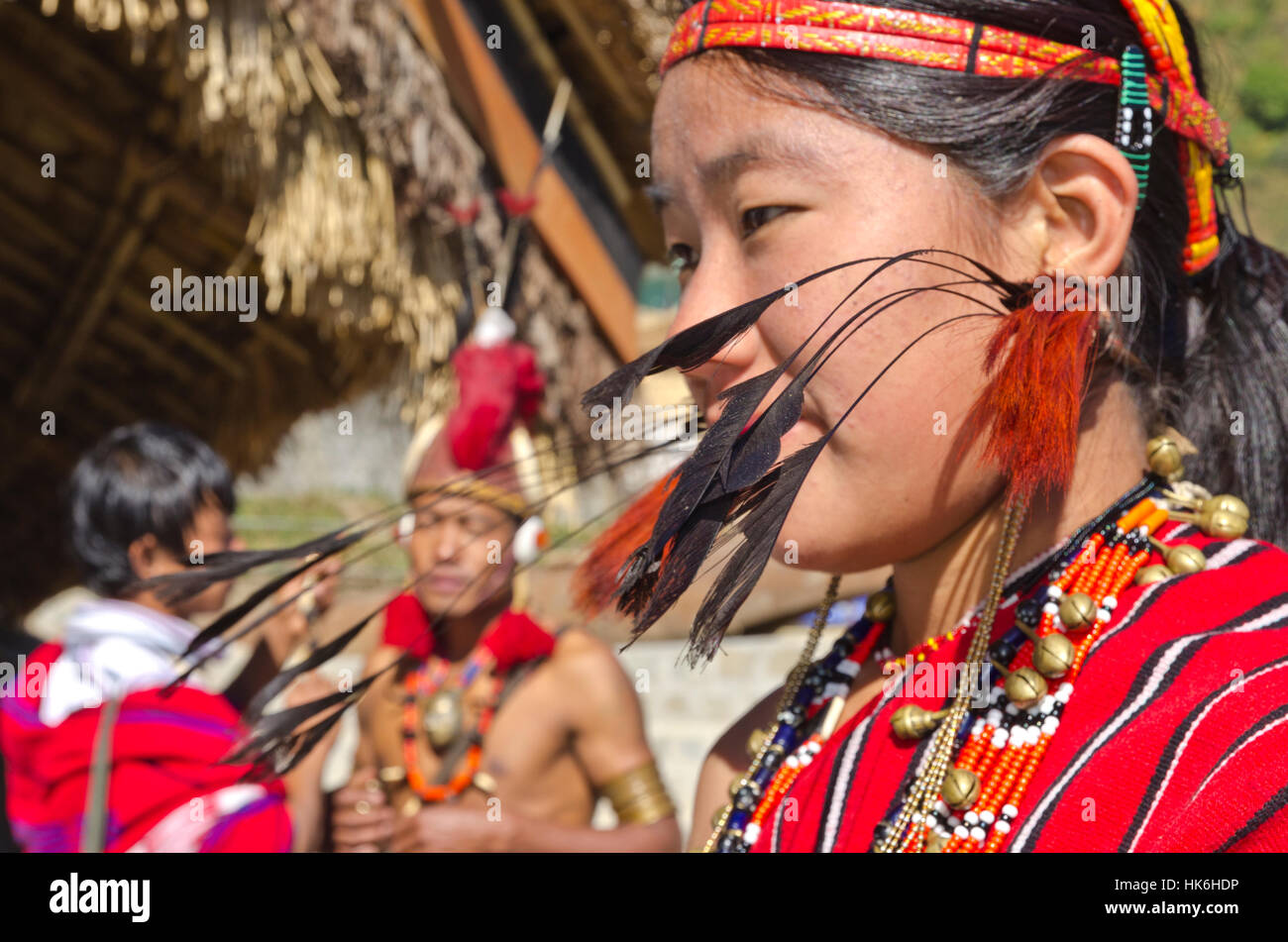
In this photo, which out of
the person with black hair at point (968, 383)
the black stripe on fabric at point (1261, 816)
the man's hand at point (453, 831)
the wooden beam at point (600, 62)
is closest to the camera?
the black stripe on fabric at point (1261, 816)

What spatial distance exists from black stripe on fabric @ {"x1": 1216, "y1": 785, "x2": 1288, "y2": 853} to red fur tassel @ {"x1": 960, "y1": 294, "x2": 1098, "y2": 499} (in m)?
0.33

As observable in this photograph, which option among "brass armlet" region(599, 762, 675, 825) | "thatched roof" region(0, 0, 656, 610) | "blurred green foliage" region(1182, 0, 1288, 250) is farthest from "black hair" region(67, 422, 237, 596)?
"blurred green foliage" region(1182, 0, 1288, 250)

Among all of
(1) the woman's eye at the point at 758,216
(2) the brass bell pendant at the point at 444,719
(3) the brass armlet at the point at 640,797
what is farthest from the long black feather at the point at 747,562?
(2) the brass bell pendant at the point at 444,719

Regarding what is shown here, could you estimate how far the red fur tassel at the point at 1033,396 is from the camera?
1.04 meters

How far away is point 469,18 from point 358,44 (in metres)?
0.43

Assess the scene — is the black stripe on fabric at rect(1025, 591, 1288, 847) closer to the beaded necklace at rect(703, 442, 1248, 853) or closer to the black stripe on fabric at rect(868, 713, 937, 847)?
the beaded necklace at rect(703, 442, 1248, 853)

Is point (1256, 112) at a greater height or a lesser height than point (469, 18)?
greater

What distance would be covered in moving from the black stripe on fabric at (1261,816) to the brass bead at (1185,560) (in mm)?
321

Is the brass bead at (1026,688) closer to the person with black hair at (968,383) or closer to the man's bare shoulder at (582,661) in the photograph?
the person with black hair at (968,383)

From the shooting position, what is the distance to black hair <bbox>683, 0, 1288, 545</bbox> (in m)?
1.13

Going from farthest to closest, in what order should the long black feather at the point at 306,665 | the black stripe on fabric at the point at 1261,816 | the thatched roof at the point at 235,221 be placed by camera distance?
the thatched roof at the point at 235,221 < the long black feather at the point at 306,665 < the black stripe on fabric at the point at 1261,816

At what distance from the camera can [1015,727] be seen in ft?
3.72
